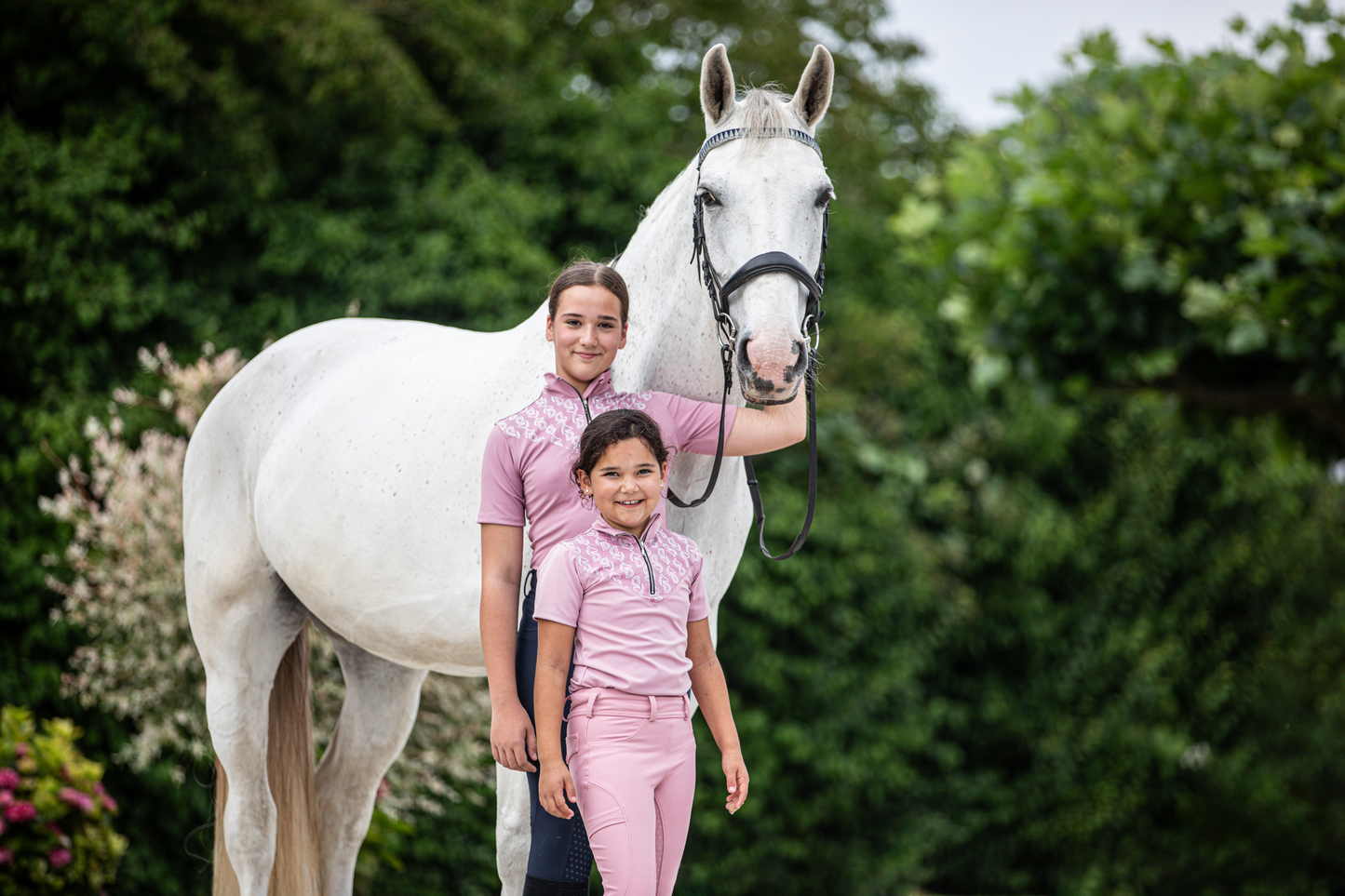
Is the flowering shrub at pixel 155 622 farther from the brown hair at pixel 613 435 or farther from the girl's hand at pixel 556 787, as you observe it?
the brown hair at pixel 613 435

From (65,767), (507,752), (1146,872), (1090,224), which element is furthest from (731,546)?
(1146,872)

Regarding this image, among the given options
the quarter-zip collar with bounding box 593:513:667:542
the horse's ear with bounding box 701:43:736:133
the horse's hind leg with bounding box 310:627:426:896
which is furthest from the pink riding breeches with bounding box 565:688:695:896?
the horse's hind leg with bounding box 310:627:426:896

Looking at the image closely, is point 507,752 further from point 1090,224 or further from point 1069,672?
point 1069,672

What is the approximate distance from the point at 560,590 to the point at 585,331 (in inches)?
16.7

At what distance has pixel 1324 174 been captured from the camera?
11.6 feet

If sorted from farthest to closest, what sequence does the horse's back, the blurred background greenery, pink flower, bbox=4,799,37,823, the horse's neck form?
the blurred background greenery → pink flower, bbox=4,799,37,823 → the horse's back → the horse's neck

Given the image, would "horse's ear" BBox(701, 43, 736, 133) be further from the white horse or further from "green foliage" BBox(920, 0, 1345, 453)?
"green foliage" BBox(920, 0, 1345, 453)

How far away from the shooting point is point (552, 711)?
1.55 m

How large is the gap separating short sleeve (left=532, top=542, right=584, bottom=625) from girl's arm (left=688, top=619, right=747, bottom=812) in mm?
215

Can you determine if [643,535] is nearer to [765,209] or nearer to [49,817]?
[765,209]

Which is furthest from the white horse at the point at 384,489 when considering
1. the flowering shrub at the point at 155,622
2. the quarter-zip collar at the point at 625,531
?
the flowering shrub at the point at 155,622

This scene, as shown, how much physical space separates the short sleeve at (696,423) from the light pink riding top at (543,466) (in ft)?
0.10

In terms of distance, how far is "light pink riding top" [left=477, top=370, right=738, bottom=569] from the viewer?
1.67 metres

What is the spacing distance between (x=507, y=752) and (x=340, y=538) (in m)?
0.82
